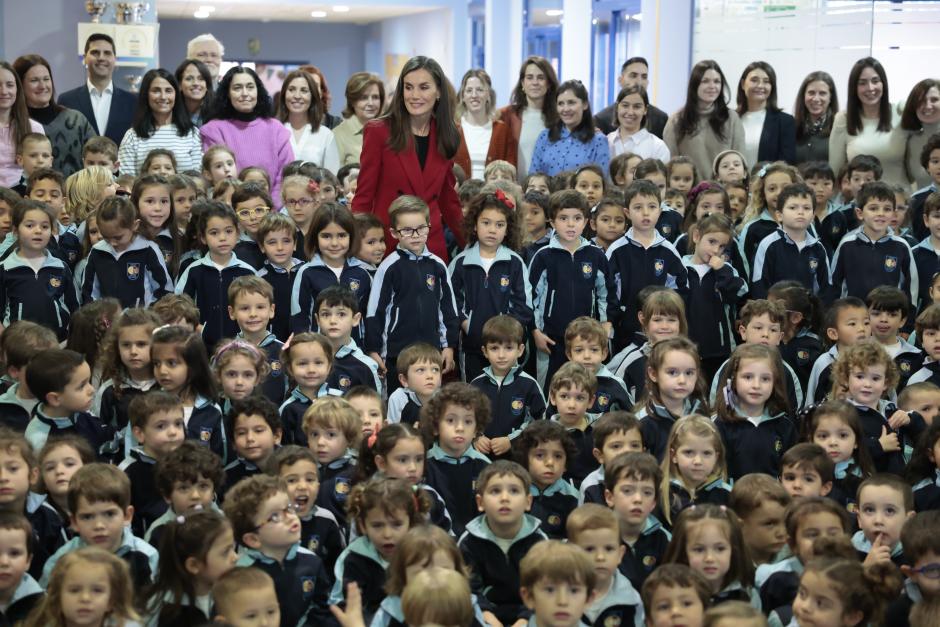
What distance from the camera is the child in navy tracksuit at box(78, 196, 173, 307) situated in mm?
6184

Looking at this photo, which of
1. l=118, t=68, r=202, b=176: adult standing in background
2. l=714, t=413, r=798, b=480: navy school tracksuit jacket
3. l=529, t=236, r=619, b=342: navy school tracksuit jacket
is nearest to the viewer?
l=714, t=413, r=798, b=480: navy school tracksuit jacket

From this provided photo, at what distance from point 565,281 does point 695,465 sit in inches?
78.9

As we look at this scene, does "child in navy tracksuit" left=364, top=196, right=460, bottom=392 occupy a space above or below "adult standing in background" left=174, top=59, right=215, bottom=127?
below

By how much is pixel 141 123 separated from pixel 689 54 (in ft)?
21.4

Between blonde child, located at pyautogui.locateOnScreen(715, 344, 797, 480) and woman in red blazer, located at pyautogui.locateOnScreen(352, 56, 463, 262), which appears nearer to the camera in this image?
blonde child, located at pyautogui.locateOnScreen(715, 344, 797, 480)

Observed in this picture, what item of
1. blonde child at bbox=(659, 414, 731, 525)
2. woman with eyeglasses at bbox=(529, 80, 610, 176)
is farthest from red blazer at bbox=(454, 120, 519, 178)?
blonde child at bbox=(659, 414, 731, 525)

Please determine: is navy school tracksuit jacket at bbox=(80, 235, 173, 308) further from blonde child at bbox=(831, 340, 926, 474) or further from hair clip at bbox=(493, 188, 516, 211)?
blonde child at bbox=(831, 340, 926, 474)

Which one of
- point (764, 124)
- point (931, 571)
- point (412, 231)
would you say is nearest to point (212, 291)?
point (412, 231)

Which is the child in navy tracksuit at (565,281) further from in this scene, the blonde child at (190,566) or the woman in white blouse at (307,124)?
the blonde child at (190,566)

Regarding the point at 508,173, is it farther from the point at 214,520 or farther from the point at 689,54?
the point at 689,54

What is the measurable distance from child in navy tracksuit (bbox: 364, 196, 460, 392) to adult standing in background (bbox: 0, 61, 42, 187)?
8.89 ft

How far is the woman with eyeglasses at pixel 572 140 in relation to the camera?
7887 millimetres

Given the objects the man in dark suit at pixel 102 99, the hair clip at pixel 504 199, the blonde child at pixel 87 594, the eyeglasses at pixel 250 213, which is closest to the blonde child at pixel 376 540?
the blonde child at pixel 87 594

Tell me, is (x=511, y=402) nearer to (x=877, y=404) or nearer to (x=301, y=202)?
(x=877, y=404)
